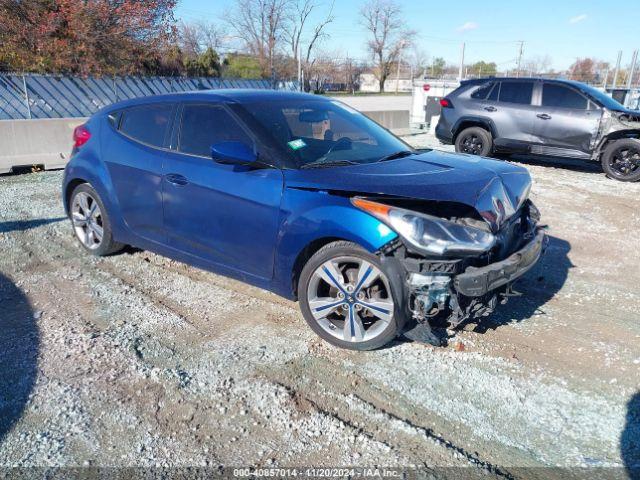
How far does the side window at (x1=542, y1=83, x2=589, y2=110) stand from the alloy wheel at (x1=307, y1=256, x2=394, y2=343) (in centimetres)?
801

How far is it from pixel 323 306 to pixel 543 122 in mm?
7931

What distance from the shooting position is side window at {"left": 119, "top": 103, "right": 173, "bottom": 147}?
174 inches

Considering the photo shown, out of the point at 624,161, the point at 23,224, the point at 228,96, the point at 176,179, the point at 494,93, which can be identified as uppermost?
the point at 228,96

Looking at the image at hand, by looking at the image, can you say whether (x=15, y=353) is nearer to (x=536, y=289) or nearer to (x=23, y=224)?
(x=23, y=224)

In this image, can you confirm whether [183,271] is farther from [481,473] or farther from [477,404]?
[481,473]

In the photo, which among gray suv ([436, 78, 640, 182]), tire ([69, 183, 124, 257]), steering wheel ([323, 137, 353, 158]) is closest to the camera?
steering wheel ([323, 137, 353, 158])

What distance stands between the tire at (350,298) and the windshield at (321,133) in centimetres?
78

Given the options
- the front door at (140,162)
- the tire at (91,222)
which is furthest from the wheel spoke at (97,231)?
the front door at (140,162)

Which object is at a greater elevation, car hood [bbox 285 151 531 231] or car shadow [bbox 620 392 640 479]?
car hood [bbox 285 151 531 231]

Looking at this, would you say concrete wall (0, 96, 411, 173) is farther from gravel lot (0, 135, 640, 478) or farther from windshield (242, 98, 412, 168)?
windshield (242, 98, 412, 168)

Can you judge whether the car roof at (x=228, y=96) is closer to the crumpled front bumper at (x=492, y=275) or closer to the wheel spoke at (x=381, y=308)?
the wheel spoke at (x=381, y=308)

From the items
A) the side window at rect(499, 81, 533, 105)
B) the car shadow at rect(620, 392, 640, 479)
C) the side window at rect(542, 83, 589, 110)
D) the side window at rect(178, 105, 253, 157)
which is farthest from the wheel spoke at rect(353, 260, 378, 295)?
the side window at rect(499, 81, 533, 105)

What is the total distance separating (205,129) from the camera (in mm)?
4148

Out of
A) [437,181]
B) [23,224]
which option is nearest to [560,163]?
[437,181]
